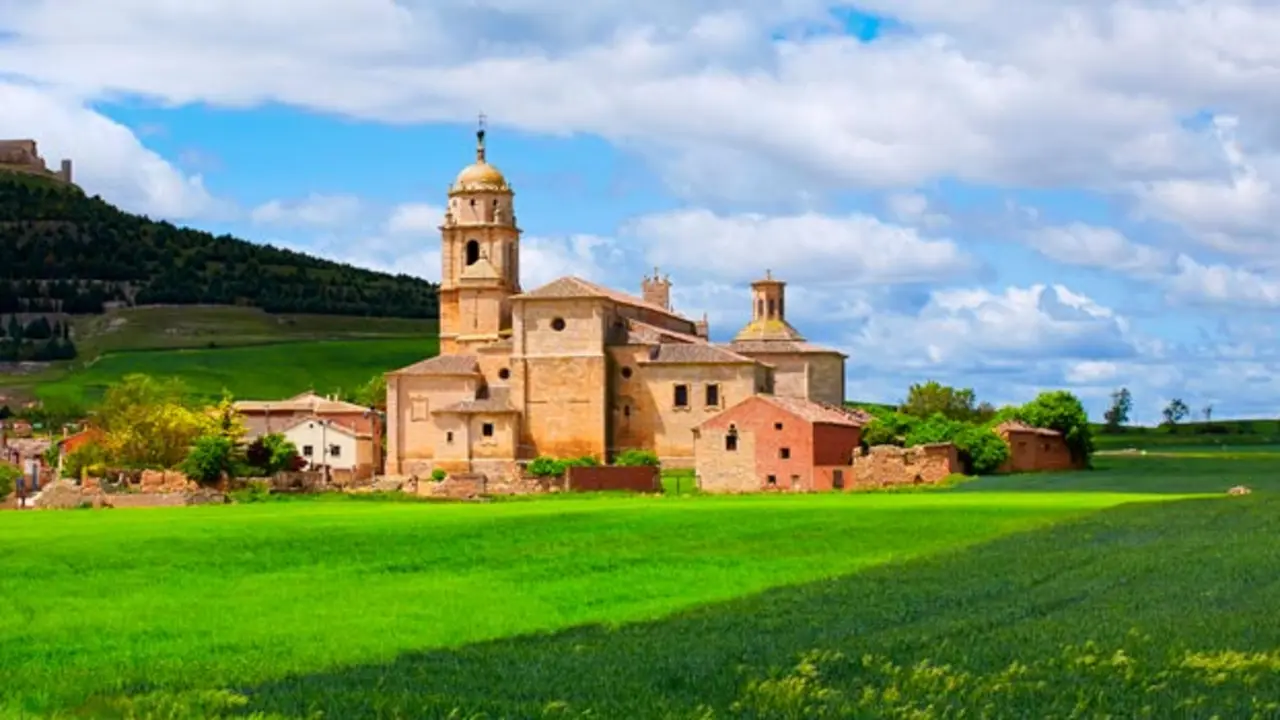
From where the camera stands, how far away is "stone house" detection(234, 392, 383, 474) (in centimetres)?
10725

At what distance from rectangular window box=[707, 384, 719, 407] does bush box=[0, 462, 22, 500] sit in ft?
108

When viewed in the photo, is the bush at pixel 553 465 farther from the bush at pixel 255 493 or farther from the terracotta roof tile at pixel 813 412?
the bush at pixel 255 493

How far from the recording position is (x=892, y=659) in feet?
66.8

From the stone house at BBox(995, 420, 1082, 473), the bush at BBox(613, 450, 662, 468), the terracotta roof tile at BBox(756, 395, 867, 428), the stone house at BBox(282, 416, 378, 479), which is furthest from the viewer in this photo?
the stone house at BBox(282, 416, 378, 479)

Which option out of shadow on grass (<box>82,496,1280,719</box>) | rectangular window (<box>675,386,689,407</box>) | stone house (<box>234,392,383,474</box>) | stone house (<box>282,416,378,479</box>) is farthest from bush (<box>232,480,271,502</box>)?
shadow on grass (<box>82,496,1280,719</box>)

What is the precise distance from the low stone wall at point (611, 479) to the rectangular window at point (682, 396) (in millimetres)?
14683

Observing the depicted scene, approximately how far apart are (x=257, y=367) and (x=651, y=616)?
5684 inches

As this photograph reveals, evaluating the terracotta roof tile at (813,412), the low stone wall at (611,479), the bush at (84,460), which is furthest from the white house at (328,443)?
the terracotta roof tile at (813,412)

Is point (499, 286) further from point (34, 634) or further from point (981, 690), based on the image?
point (981, 690)

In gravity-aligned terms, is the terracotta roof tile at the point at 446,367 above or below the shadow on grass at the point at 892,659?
above

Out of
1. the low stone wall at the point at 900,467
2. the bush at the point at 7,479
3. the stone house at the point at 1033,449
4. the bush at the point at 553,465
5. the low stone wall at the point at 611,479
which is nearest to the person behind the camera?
the bush at the point at 7,479

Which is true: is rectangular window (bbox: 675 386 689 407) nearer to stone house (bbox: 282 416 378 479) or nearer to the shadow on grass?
stone house (bbox: 282 416 378 479)

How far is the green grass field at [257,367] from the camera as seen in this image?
15762cm

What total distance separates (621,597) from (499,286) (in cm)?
7378
